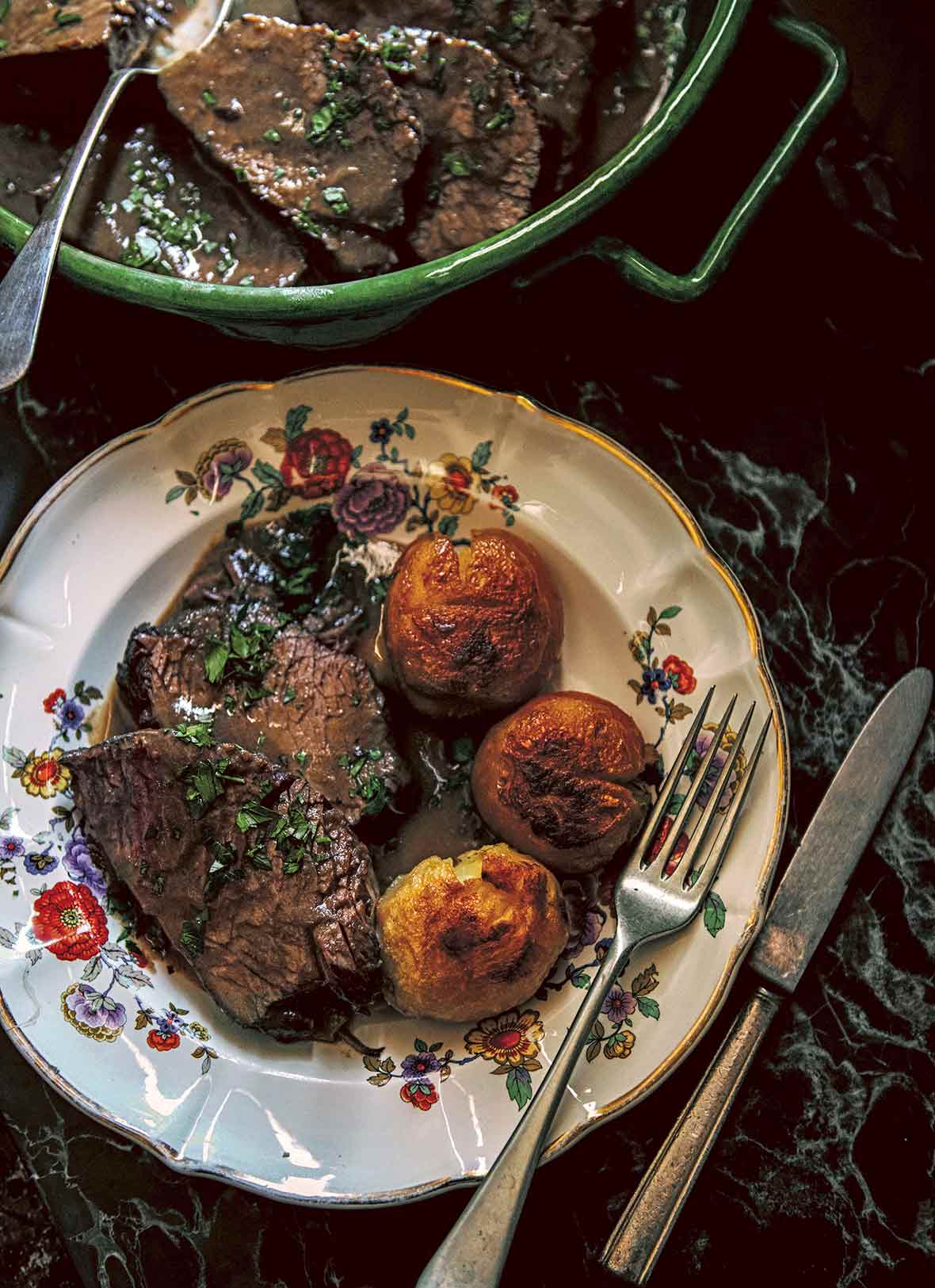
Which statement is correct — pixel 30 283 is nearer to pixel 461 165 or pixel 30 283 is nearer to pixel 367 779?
pixel 461 165

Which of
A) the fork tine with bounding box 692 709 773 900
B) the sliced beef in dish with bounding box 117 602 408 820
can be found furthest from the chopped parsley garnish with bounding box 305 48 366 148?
the fork tine with bounding box 692 709 773 900

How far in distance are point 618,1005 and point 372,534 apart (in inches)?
45.0

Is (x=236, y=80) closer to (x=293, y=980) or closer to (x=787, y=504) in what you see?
(x=787, y=504)

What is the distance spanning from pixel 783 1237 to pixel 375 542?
1767 millimetres

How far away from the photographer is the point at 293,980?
7.41 feet

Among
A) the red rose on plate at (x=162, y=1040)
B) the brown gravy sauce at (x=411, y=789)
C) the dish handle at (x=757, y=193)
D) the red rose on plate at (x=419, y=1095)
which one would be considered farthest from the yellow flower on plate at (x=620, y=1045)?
the dish handle at (x=757, y=193)

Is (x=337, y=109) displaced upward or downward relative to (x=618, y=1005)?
upward

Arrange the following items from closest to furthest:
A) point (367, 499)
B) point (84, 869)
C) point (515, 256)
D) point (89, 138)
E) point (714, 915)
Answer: point (515, 256)
point (89, 138)
point (714, 915)
point (84, 869)
point (367, 499)

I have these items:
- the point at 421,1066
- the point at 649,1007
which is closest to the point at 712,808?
the point at 649,1007

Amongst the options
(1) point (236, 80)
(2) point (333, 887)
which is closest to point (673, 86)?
(1) point (236, 80)

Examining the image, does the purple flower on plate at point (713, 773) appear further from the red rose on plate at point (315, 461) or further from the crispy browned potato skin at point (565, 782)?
the red rose on plate at point (315, 461)

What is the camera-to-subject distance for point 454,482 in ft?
8.29

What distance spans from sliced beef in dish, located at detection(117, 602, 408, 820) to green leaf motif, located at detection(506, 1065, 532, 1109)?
2.04 feet

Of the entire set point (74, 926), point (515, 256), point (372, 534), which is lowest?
point (74, 926)
